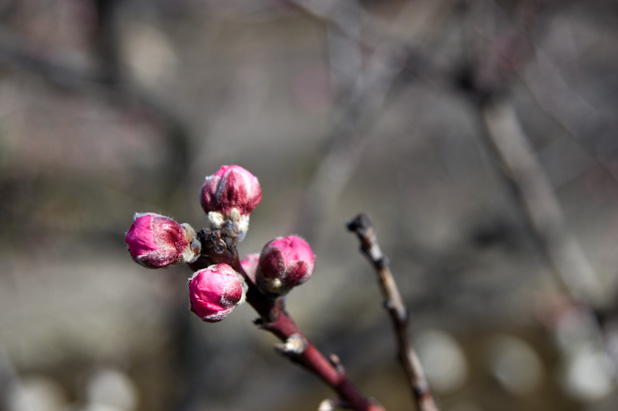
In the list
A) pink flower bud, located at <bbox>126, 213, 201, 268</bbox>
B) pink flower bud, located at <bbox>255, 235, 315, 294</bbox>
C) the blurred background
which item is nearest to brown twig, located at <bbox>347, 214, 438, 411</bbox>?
pink flower bud, located at <bbox>255, 235, 315, 294</bbox>

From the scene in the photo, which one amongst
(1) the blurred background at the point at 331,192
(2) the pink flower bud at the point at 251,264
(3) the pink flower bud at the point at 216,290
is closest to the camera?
(3) the pink flower bud at the point at 216,290

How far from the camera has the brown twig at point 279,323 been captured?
1.78ft

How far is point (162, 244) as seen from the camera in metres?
0.53

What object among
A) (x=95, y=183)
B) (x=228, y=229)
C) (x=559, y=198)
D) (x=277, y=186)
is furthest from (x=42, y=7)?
(x=559, y=198)

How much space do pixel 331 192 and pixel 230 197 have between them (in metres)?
1.26

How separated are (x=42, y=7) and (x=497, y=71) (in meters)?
2.01

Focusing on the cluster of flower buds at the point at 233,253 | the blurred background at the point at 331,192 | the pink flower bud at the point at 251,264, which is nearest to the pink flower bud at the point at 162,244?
the cluster of flower buds at the point at 233,253

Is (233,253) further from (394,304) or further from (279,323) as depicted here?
(394,304)

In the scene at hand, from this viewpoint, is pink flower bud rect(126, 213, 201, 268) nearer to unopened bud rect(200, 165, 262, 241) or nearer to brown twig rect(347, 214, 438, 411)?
unopened bud rect(200, 165, 262, 241)

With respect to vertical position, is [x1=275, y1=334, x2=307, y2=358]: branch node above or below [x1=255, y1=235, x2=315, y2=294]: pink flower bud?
below

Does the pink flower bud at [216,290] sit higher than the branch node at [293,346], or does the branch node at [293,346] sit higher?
the pink flower bud at [216,290]

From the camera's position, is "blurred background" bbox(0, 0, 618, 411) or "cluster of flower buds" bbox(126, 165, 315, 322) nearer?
"cluster of flower buds" bbox(126, 165, 315, 322)

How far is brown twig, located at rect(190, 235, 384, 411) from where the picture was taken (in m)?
0.54

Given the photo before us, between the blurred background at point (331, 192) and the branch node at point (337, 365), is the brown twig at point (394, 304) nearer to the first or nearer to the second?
the branch node at point (337, 365)
